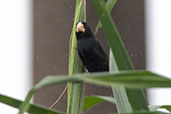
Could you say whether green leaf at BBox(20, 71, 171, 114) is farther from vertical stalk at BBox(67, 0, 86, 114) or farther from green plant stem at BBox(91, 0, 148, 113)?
vertical stalk at BBox(67, 0, 86, 114)

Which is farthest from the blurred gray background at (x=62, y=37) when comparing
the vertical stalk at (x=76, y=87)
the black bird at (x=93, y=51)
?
the vertical stalk at (x=76, y=87)

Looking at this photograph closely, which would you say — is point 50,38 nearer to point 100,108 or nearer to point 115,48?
point 100,108

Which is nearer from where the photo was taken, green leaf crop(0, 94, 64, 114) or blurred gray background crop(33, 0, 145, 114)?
green leaf crop(0, 94, 64, 114)

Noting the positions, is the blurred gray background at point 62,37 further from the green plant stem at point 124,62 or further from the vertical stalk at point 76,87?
the green plant stem at point 124,62

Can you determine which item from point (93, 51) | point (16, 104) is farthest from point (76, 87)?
point (93, 51)

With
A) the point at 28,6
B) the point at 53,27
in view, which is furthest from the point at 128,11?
the point at 28,6

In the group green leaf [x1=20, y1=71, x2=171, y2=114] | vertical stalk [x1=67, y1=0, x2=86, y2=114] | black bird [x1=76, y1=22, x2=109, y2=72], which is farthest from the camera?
black bird [x1=76, y1=22, x2=109, y2=72]

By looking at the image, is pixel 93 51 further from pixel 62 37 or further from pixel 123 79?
pixel 123 79

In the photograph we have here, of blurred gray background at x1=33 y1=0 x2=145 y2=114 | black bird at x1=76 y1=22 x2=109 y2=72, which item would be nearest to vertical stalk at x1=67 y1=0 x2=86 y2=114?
black bird at x1=76 y1=22 x2=109 y2=72
